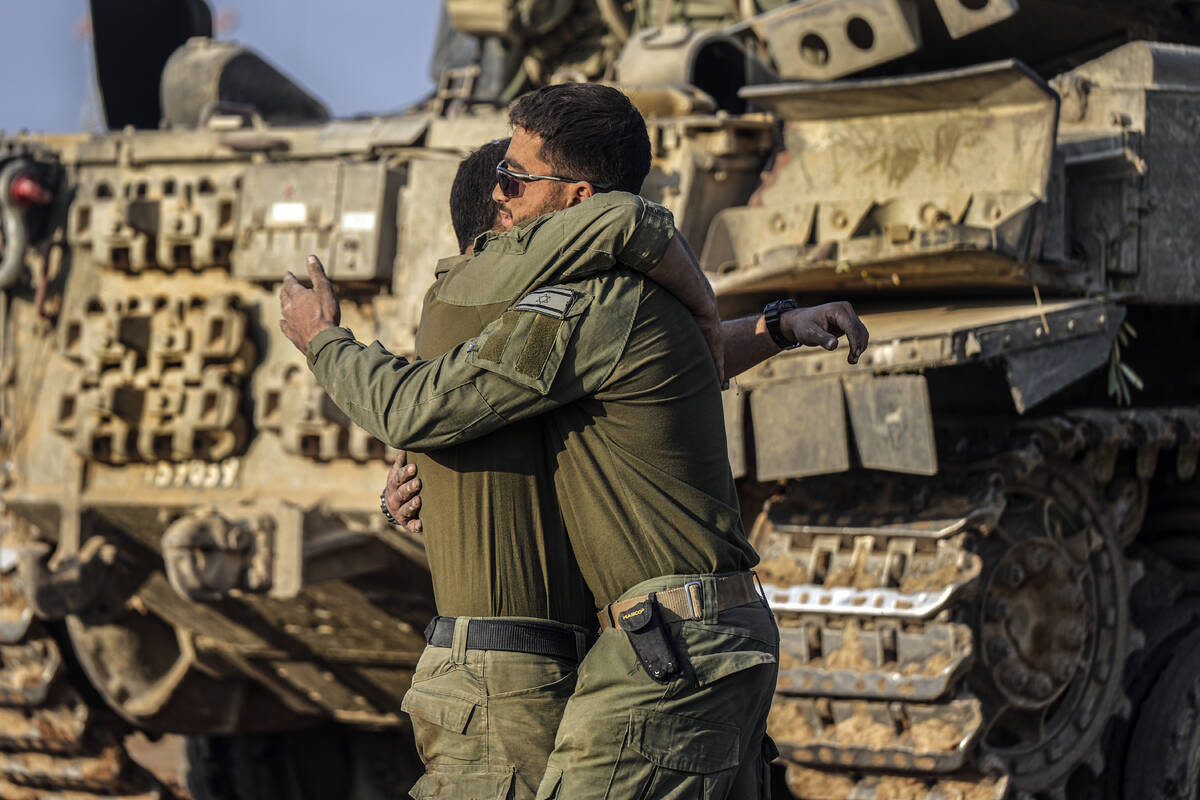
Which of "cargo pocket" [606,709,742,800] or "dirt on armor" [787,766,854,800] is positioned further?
"dirt on armor" [787,766,854,800]

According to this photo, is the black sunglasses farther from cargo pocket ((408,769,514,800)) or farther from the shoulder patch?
cargo pocket ((408,769,514,800))

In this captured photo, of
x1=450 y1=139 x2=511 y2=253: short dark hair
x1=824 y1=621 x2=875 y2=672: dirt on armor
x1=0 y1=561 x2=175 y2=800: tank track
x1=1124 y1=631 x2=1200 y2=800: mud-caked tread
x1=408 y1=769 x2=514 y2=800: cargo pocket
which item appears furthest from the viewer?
x1=0 y1=561 x2=175 y2=800: tank track

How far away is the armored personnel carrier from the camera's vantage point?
232 inches

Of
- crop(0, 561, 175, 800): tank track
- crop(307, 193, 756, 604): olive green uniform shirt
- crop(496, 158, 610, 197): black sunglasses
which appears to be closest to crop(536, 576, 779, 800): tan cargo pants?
crop(307, 193, 756, 604): olive green uniform shirt

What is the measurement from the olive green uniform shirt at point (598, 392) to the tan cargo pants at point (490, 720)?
0.19 meters

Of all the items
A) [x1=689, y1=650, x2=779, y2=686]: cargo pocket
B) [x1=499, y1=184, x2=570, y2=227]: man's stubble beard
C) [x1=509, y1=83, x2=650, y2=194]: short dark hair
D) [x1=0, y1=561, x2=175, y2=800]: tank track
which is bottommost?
[x1=0, y1=561, x2=175, y2=800]: tank track

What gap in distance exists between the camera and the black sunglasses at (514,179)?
315cm

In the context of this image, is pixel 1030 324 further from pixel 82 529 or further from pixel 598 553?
pixel 82 529

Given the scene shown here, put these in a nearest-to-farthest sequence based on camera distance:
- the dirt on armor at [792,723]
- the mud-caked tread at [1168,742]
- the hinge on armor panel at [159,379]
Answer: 1. the dirt on armor at [792,723]
2. the mud-caked tread at [1168,742]
3. the hinge on armor panel at [159,379]

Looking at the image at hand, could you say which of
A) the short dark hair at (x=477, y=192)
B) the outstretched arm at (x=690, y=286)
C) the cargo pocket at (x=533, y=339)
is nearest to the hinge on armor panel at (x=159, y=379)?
the short dark hair at (x=477, y=192)

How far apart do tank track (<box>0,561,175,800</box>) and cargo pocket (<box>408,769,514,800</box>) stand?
5437mm

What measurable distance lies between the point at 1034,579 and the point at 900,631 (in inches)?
27.4

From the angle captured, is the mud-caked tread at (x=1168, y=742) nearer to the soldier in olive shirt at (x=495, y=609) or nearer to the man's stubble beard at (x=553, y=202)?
the soldier in olive shirt at (x=495, y=609)

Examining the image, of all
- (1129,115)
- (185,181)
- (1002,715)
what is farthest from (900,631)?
(185,181)
